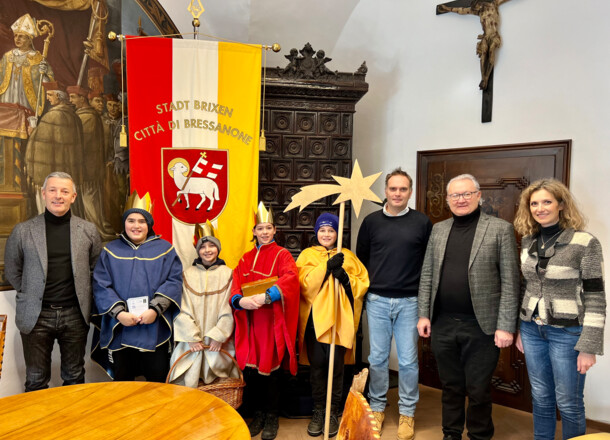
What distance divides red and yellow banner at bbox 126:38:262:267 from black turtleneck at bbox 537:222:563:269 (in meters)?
2.29

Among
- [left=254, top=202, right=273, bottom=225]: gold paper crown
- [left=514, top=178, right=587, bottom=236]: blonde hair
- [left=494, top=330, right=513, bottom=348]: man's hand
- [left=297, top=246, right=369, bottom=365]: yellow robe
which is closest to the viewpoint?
[left=514, top=178, right=587, bottom=236]: blonde hair

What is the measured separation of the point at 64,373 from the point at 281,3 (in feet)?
14.0

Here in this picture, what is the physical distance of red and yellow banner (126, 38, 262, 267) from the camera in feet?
11.6

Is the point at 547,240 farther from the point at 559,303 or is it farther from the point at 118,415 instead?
the point at 118,415

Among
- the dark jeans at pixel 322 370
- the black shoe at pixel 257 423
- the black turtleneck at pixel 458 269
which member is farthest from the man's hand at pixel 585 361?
the black shoe at pixel 257 423

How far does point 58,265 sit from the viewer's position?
2727 millimetres

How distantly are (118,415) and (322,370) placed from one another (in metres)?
1.86

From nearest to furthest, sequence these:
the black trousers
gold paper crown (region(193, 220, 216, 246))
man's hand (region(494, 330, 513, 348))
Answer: man's hand (region(494, 330, 513, 348)) < the black trousers < gold paper crown (region(193, 220, 216, 246))

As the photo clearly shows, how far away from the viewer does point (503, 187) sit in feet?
12.4

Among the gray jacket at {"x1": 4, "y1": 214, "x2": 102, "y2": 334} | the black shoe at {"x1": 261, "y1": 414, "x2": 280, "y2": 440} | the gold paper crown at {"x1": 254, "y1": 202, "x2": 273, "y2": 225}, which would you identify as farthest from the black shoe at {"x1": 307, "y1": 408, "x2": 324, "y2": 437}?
the gray jacket at {"x1": 4, "y1": 214, "x2": 102, "y2": 334}

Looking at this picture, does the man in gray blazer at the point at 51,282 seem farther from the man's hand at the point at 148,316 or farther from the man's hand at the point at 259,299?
the man's hand at the point at 259,299

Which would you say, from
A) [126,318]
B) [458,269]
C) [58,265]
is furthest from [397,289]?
[58,265]

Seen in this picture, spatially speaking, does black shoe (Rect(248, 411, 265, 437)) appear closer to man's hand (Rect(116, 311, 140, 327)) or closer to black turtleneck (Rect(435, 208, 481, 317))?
man's hand (Rect(116, 311, 140, 327))

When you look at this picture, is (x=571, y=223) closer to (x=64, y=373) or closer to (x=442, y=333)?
(x=442, y=333)
